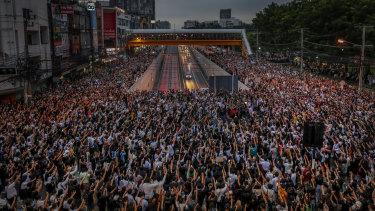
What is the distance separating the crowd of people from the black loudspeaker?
1.34 ft

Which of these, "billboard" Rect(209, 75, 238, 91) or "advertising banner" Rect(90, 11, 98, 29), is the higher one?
"advertising banner" Rect(90, 11, 98, 29)

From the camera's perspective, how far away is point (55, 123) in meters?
17.3

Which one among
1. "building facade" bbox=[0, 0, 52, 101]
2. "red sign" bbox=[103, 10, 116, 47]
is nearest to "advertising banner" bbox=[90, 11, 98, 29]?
"red sign" bbox=[103, 10, 116, 47]

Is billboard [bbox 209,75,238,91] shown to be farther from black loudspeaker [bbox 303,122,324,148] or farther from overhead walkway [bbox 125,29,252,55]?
overhead walkway [bbox 125,29,252,55]

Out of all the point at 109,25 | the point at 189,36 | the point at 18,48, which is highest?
the point at 109,25

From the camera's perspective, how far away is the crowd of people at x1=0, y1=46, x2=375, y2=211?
29.2ft

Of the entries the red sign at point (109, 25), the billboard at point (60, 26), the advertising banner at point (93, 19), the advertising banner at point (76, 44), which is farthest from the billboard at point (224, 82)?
the red sign at point (109, 25)

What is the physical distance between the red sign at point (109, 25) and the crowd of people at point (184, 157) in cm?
4342

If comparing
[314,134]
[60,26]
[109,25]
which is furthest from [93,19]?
[314,134]

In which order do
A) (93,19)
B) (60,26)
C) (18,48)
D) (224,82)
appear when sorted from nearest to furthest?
Answer: (18,48) → (224,82) → (60,26) → (93,19)

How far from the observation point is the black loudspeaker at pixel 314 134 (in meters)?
11.1

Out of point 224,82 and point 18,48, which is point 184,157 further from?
point 18,48

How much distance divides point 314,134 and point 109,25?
62.9 m

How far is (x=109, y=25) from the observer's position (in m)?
68.5
